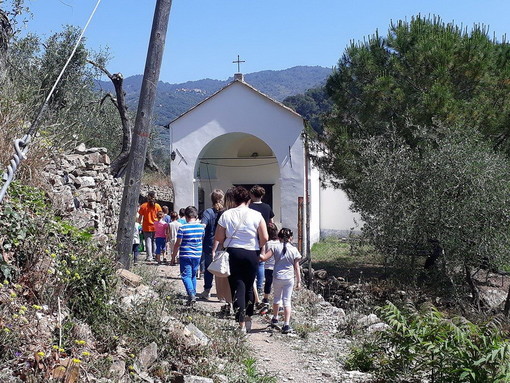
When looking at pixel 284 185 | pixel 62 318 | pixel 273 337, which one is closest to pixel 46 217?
pixel 62 318

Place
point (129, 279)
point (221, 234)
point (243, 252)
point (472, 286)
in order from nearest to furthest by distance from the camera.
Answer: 1. point (243, 252)
2. point (221, 234)
3. point (129, 279)
4. point (472, 286)

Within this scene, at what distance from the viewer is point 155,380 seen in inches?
195

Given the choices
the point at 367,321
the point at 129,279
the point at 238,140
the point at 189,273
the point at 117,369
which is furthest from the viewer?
the point at 238,140

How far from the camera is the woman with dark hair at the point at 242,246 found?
271 inches

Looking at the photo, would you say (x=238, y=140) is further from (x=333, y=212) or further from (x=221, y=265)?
(x=221, y=265)

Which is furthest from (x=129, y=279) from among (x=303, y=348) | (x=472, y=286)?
(x=472, y=286)

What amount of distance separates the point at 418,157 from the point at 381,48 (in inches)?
169

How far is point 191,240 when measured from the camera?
858 cm

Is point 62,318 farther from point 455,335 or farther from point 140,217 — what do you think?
point 140,217

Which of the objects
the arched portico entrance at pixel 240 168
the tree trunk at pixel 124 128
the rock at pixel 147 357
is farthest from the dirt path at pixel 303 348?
the arched portico entrance at pixel 240 168

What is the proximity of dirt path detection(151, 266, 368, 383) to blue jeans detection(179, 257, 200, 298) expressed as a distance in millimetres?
255

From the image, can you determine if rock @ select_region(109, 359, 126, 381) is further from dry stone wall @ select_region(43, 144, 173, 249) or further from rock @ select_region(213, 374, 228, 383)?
dry stone wall @ select_region(43, 144, 173, 249)

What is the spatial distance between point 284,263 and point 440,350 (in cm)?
310

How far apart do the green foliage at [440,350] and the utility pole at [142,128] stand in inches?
148
